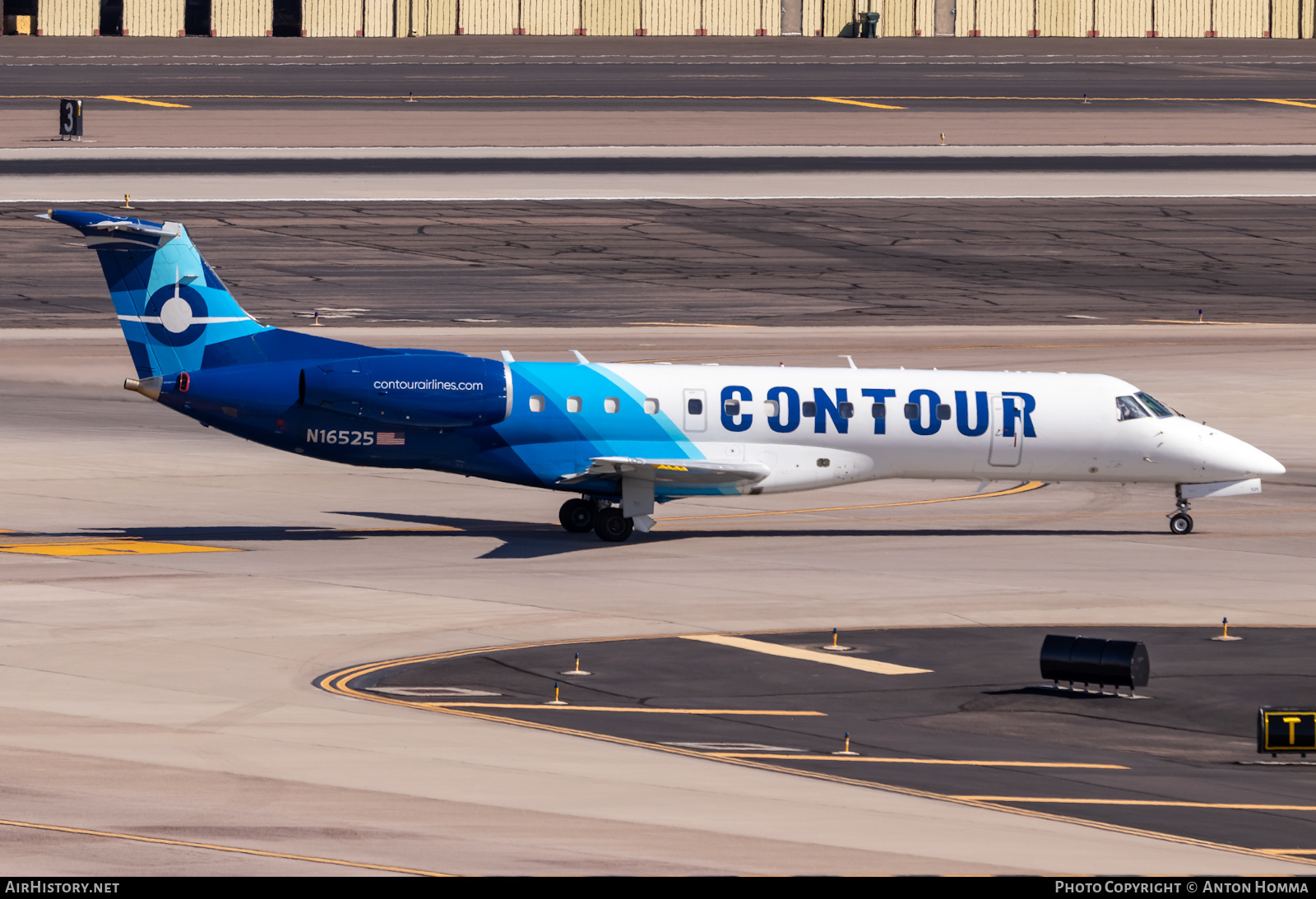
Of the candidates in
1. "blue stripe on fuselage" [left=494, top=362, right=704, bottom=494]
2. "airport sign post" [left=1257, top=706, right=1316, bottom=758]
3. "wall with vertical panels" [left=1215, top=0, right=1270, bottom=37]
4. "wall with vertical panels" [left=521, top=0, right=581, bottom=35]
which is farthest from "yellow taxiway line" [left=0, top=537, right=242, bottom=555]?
"wall with vertical panels" [left=1215, top=0, right=1270, bottom=37]

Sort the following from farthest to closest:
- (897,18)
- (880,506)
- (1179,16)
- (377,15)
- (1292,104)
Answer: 1. (1179,16)
2. (897,18)
3. (377,15)
4. (1292,104)
5. (880,506)

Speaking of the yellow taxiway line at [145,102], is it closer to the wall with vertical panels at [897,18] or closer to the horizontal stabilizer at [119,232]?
the wall with vertical panels at [897,18]

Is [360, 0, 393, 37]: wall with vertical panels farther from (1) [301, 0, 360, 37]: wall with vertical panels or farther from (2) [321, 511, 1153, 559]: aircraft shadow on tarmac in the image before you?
(2) [321, 511, 1153, 559]: aircraft shadow on tarmac

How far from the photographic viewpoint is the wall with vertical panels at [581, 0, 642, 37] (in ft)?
476

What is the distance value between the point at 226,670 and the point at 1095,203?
70.2 meters

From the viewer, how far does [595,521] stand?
3928cm

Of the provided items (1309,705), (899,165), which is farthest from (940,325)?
(1309,705)

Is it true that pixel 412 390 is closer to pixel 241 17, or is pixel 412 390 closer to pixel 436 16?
pixel 241 17

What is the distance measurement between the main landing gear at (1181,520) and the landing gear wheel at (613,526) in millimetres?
11557

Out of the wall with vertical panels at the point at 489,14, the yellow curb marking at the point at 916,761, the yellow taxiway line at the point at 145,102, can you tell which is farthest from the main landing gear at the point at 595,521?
the wall with vertical panels at the point at 489,14

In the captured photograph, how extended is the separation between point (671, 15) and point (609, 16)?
15.9 ft

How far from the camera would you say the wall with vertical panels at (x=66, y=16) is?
449 feet

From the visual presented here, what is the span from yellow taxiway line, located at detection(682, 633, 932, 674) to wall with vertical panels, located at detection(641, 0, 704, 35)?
121905 mm

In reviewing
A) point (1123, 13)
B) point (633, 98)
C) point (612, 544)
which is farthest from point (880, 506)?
point (1123, 13)
